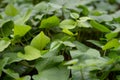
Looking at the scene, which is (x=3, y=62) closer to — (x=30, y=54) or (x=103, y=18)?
(x=30, y=54)

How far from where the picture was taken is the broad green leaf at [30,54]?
2.83ft

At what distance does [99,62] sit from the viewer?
0.80 m

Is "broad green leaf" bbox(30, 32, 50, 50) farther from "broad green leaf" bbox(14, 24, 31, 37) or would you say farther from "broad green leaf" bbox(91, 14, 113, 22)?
"broad green leaf" bbox(91, 14, 113, 22)

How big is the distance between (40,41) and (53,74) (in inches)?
5.8

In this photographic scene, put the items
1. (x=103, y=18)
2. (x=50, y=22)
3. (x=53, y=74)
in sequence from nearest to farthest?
(x=53, y=74) → (x=50, y=22) → (x=103, y=18)

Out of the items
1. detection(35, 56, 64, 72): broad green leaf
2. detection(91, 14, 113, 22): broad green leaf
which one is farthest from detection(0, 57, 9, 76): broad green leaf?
detection(91, 14, 113, 22): broad green leaf

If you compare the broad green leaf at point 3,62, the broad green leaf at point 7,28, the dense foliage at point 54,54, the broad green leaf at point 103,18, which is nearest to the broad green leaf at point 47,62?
the dense foliage at point 54,54

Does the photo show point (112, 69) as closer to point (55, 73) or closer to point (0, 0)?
point (55, 73)

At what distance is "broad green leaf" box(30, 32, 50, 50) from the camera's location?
93cm

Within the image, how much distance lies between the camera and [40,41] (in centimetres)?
93

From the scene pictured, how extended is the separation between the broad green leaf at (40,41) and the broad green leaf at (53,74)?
115 mm

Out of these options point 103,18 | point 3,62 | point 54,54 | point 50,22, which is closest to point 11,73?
point 3,62

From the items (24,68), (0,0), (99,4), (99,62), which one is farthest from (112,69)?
(0,0)

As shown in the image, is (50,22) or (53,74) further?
(50,22)
